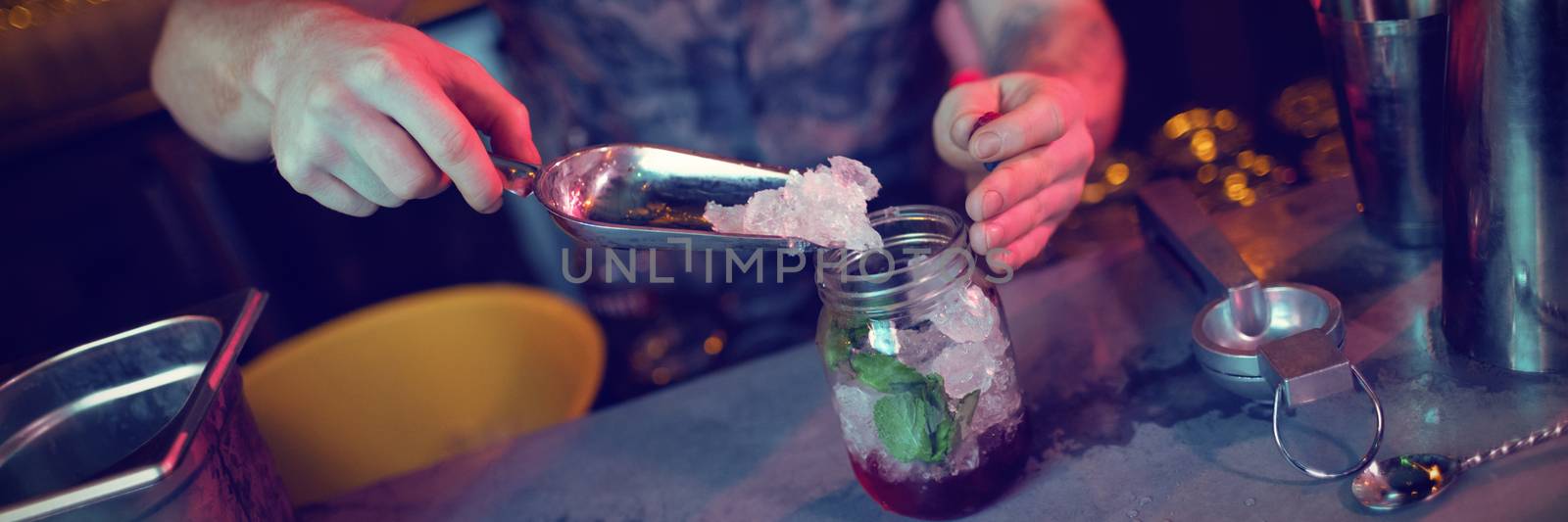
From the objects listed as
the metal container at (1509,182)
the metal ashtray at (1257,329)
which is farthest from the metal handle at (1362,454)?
the metal container at (1509,182)

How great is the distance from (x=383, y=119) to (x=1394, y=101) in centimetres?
78

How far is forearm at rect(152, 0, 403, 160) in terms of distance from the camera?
3.19ft

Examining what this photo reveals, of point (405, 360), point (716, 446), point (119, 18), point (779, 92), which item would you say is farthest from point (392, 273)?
point (716, 446)

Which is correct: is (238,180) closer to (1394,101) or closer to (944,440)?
(944,440)

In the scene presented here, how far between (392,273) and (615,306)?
1.01 meters

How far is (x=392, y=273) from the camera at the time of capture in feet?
7.80

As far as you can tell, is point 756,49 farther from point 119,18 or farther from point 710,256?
point 119,18

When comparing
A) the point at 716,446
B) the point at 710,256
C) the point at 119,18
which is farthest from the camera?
the point at 119,18

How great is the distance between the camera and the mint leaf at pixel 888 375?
0.71 metres

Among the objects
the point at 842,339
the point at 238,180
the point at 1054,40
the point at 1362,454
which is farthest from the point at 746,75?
the point at 238,180

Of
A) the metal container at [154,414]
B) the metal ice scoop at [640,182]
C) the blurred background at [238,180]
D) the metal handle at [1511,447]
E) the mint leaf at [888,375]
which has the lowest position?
the blurred background at [238,180]

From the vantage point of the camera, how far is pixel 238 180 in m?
2.18

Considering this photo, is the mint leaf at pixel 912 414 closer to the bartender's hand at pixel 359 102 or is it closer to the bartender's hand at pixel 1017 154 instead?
the bartender's hand at pixel 1017 154

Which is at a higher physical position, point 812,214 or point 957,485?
point 812,214
